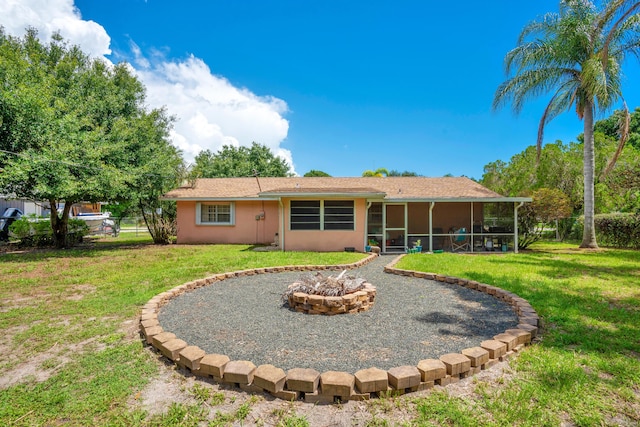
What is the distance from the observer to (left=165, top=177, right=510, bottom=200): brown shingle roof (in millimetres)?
13695

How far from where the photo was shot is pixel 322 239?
12.1 m

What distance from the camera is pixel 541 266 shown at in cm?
862

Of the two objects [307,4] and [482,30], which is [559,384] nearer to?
[307,4]

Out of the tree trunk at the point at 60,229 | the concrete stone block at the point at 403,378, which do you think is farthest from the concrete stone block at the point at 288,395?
the tree trunk at the point at 60,229

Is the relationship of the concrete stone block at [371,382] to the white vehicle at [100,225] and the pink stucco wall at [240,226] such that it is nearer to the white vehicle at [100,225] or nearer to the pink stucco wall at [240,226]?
the pink stucco wall at [240,226]

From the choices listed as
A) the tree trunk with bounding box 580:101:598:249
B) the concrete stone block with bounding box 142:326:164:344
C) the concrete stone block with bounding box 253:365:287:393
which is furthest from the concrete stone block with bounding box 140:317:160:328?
the tree trunk with bounding box 580:101:598:249

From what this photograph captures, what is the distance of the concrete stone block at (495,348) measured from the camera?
3087 millimetres

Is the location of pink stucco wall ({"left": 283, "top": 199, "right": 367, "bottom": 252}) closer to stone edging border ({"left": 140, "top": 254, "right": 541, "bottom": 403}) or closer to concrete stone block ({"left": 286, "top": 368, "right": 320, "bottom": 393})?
stone edging border ({"left": 140, "top": 254, "right": 541, "bottom": 403})

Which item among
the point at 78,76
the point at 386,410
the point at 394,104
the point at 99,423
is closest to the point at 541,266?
the point at 386,410

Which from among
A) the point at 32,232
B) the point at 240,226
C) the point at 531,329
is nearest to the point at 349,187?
the point at 240,226

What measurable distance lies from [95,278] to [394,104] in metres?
17.2

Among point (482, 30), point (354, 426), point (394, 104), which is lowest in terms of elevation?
point (354, 426)

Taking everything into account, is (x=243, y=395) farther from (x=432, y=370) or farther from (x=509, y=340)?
(x=509, y=340)

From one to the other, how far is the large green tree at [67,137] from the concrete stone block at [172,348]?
10.0 metres
